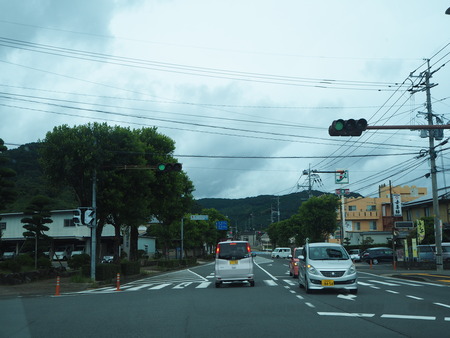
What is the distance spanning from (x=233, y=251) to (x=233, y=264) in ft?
1.91

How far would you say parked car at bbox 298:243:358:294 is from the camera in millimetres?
14938

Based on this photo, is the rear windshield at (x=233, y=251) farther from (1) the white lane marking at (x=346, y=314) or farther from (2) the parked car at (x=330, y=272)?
(1) the white lane marking at (x=346, y=314)

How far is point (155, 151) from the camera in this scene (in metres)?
32.1

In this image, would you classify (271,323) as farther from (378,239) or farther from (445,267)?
(378,239)

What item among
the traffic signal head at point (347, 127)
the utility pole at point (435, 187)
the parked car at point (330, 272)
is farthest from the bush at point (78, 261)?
the traffic signal head at point (347, 127)

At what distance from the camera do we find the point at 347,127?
45.1ft

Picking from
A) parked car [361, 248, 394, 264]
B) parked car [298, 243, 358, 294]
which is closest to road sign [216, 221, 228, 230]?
parked car [361, 248, 394, 264]

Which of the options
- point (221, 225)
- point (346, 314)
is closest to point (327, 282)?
point (346, 314)

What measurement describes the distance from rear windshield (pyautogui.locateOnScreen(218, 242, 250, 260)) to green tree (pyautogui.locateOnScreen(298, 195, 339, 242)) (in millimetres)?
35191

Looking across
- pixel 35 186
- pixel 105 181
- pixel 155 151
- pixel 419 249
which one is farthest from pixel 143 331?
pixel 35 186

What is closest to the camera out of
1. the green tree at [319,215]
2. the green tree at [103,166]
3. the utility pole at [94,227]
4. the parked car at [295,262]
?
the utility pole at [94,227]

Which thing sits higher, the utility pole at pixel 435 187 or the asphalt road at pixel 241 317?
the utility pole at pixel 435 187

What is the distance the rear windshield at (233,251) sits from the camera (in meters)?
19.7

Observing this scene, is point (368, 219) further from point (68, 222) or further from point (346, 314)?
point (346, 314)
